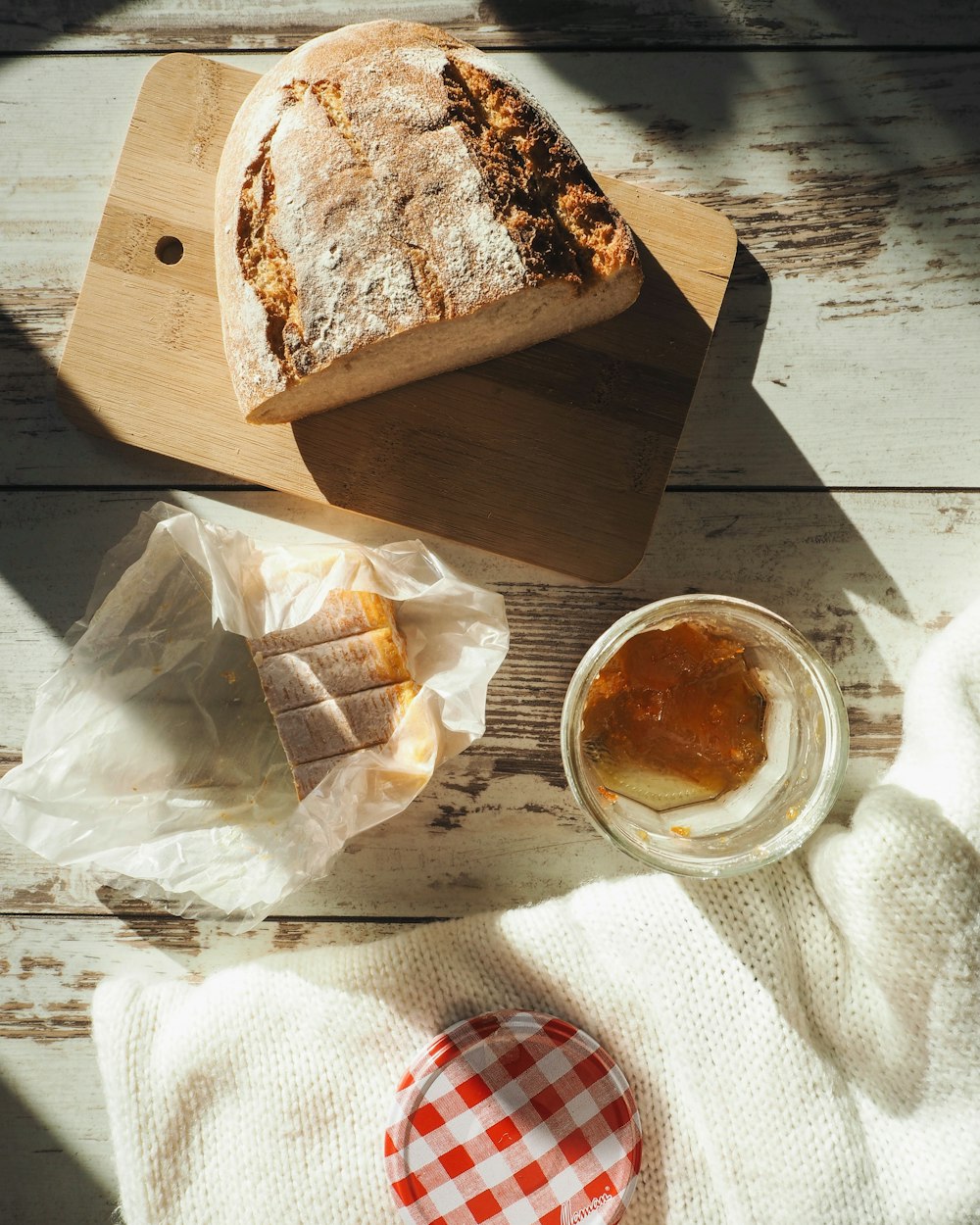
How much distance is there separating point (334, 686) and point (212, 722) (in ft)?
0.87

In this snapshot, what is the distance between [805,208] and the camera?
1312mm

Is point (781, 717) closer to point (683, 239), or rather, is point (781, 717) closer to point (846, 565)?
point (846, 565)

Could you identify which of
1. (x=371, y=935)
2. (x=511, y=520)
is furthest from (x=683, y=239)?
(x=371, y=935)

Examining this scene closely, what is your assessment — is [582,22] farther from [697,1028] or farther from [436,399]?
[697,1028]

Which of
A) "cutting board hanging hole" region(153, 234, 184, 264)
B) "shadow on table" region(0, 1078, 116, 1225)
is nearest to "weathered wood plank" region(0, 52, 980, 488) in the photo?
"cutting board hanging hole" region(153, 234, 184, 264)

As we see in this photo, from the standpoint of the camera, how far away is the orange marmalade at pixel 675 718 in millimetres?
1167

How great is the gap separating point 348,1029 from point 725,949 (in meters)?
0.59

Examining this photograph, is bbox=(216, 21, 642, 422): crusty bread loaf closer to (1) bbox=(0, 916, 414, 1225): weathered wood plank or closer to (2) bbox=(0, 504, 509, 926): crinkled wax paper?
(2) bbox=(0, 504, 509, 926): crinkled wax paper

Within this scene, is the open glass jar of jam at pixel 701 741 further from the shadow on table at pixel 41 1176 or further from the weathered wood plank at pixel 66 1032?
the shadow on table at pixel 41 1176

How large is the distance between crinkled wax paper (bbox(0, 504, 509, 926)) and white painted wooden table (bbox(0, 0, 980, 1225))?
0.09 m

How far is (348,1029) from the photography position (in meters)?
1.31

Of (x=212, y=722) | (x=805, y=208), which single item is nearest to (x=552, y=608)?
(x=212, y=722)

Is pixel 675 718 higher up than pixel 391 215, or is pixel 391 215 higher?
pixel 391 215

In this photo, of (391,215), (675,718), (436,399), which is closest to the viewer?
(391,215)
